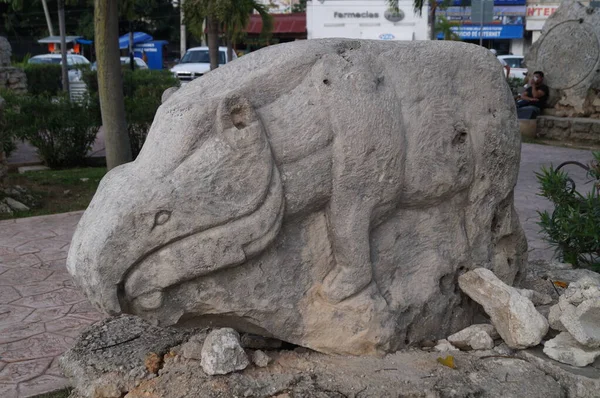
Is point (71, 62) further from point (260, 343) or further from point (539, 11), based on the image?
point (260, 343)

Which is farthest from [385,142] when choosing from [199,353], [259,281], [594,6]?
[594,6]

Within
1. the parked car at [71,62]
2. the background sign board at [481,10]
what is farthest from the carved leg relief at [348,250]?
the parked car at [71,62]

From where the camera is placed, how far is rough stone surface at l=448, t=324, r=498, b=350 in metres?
3.21

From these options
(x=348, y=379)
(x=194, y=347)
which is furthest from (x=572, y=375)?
(x=194, y=347)

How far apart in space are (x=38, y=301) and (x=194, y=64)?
18.0 metres

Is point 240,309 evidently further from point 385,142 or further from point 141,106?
point 141,106

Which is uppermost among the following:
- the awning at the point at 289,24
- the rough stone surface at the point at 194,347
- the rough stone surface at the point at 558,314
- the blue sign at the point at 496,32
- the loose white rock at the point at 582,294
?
the awning at the point at 289,24

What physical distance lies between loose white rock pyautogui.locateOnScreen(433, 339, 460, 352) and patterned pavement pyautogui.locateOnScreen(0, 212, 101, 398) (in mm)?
1989

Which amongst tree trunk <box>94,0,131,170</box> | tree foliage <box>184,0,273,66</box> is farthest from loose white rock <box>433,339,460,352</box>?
tree foliage <box>184,0,273,66</box>

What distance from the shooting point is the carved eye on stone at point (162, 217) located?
2.64 metres

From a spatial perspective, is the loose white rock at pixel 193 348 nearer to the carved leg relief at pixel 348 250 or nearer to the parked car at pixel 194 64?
the carved leg relief at pixel 348 250

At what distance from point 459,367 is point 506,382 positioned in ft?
0.66

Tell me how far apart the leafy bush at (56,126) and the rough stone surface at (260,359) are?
6.81 metres

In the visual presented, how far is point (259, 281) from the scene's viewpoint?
2873 millimetres
